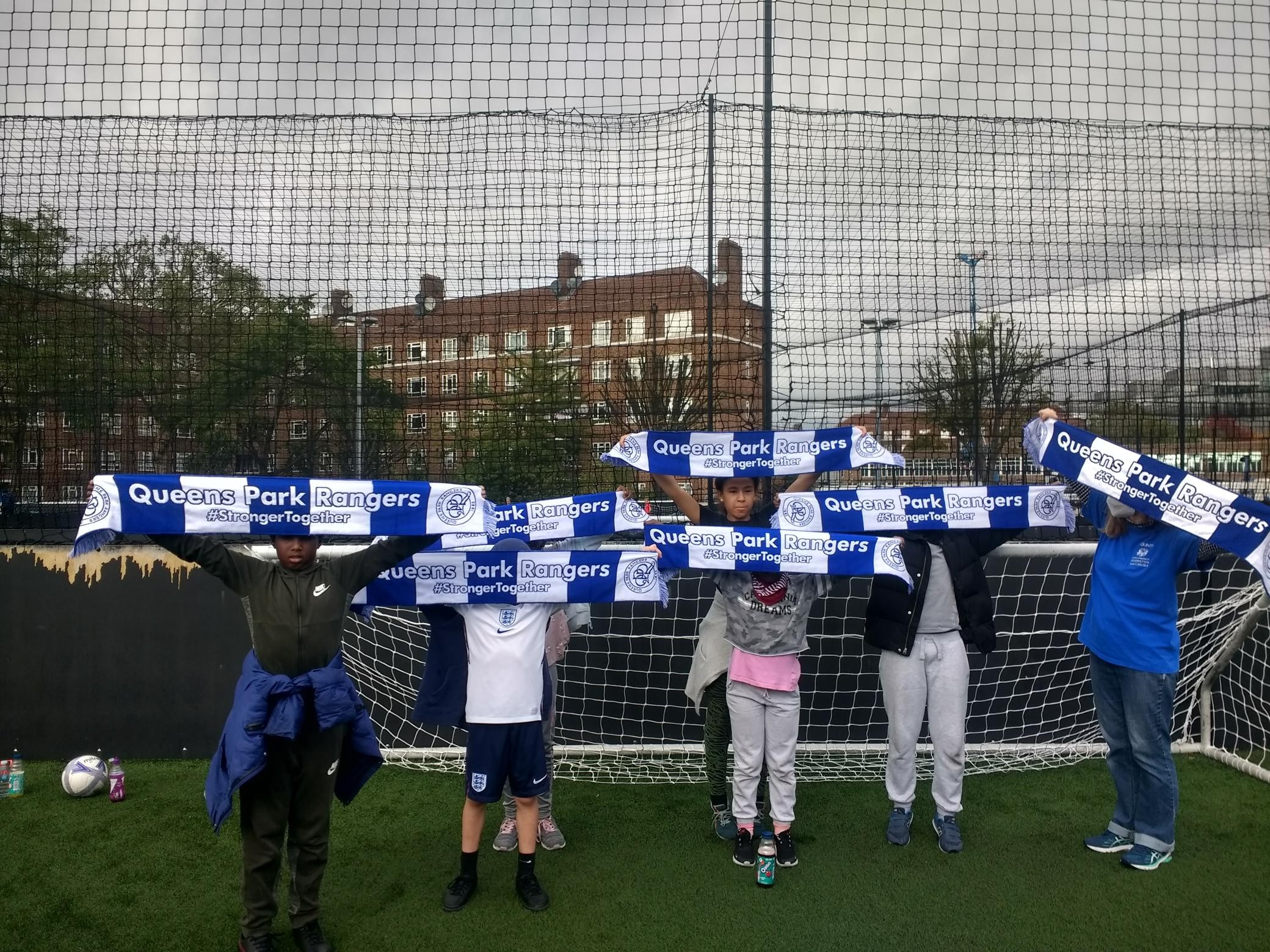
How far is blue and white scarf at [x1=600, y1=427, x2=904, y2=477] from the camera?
3.95 meters

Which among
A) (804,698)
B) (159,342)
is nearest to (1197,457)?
(804,698)

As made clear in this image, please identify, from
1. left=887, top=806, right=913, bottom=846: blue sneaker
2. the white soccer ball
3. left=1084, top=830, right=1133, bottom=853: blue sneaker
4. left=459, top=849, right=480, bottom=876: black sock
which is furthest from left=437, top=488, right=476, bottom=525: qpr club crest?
left=1084, top=830, right=1133, bottom=853: blue sneaker

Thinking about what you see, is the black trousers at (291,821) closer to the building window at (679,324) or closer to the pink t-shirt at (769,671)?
the pink t-shirt at (769,671)

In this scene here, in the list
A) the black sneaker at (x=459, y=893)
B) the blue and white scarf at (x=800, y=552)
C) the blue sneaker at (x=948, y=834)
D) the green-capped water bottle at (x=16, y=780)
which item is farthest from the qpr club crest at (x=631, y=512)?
the green-capped water bottle at (x=16, y=780)

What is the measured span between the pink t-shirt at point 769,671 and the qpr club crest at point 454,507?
1.36 meters

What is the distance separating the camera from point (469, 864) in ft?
11.0

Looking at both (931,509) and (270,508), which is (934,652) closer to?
(931,509)

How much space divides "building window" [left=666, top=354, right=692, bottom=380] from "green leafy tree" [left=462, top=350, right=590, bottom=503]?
0.56 m

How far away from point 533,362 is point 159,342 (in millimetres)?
2283

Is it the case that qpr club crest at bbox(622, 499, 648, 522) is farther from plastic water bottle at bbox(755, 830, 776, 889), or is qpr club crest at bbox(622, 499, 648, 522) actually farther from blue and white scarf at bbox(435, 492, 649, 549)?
plastic water bottle at bbox(755, 830, 776, 889)

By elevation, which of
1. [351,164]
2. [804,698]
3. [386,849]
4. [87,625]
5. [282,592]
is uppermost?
[351,164]

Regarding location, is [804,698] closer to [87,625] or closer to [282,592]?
[282,592]

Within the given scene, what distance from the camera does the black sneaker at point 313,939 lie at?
9.87ft

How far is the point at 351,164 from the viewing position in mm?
5180
